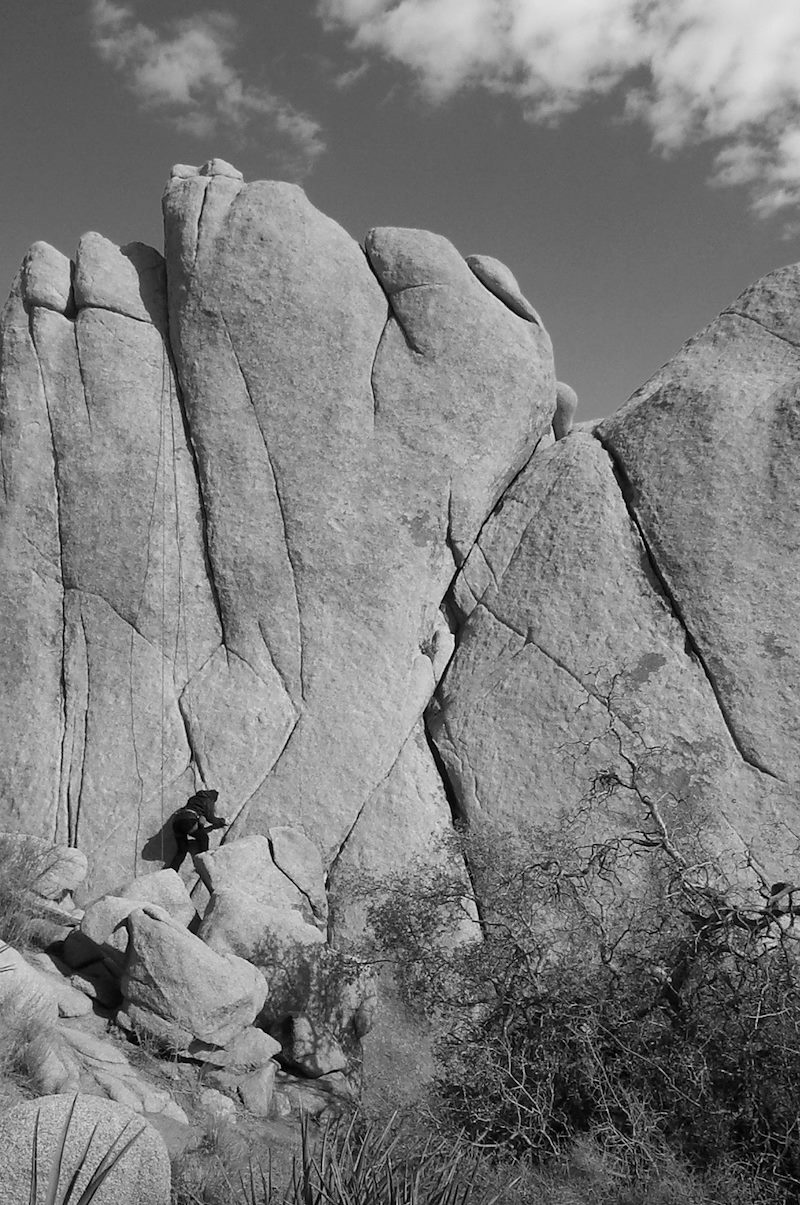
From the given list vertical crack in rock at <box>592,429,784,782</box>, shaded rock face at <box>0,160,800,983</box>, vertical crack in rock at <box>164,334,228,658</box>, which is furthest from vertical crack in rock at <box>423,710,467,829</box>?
vertical crack in rock at <box>592,429,784,782</box>

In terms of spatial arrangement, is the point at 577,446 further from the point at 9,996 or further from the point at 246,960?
the point at 9,996

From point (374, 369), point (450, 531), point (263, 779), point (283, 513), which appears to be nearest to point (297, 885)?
point (263, 779)

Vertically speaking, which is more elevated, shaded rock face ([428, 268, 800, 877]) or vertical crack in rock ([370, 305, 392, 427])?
vertical crack in rock ([370, 305, 392, 427])

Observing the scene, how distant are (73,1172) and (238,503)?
429 inches

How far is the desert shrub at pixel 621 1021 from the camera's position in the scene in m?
8.15

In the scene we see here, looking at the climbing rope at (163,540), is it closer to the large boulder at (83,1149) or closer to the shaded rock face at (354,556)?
the shaded rock face at (354,556)

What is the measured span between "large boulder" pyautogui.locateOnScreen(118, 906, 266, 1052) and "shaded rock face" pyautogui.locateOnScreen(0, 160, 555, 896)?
3.38 meters

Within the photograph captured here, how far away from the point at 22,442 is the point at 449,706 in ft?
26.5

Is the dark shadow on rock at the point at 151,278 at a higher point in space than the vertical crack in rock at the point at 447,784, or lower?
higher

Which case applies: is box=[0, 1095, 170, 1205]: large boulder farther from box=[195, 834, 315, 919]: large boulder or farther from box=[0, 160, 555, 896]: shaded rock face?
box=[0, 160, 555, 896]: shaded rock face

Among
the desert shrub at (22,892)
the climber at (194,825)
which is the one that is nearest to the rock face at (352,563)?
the climber at (194,825)

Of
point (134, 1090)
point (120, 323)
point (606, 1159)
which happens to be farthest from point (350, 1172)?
point (120, 323)

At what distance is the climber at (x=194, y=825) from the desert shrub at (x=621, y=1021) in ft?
12.6

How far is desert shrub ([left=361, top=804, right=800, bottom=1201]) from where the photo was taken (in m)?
8.15
